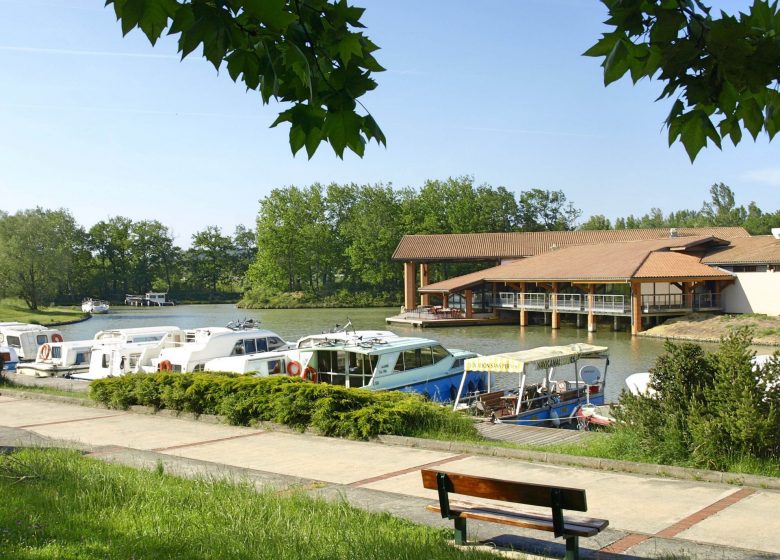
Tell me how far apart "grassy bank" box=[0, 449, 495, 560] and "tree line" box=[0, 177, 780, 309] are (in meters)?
89.7

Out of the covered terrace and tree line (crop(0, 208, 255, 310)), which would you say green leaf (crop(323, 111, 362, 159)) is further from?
tree line (crop(0, 208, 255, 310))

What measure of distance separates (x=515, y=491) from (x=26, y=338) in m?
35.2

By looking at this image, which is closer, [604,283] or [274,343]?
[274,343]

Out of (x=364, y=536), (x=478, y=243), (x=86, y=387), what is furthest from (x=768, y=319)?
(x=364, y=536)

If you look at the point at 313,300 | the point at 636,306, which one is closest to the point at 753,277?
the point at 636,306

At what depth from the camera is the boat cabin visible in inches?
1432

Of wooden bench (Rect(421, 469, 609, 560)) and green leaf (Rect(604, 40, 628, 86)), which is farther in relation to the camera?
wooden bench (Rect(421, 469, 609, 560))

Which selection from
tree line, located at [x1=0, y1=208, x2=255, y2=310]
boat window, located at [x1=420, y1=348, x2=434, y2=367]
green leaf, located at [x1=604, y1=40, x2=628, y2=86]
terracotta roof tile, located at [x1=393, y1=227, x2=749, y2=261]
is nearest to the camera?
green leaf, located at [x1=604, y1=40, x2=628, y2=86]

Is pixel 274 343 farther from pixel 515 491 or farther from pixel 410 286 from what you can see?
pixel 410 286

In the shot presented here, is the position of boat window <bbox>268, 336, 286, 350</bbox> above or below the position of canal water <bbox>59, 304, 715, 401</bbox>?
above

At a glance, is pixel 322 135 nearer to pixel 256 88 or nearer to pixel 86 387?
pixel 256 88

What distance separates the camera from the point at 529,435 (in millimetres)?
15039

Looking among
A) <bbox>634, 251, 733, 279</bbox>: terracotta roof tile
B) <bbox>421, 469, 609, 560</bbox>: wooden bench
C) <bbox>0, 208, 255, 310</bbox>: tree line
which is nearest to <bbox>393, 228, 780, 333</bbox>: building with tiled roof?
<bbox>634, 251, 733, 279</bbox>: terracotta roof tile

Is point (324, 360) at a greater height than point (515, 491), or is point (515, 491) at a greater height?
point (515, 491)
